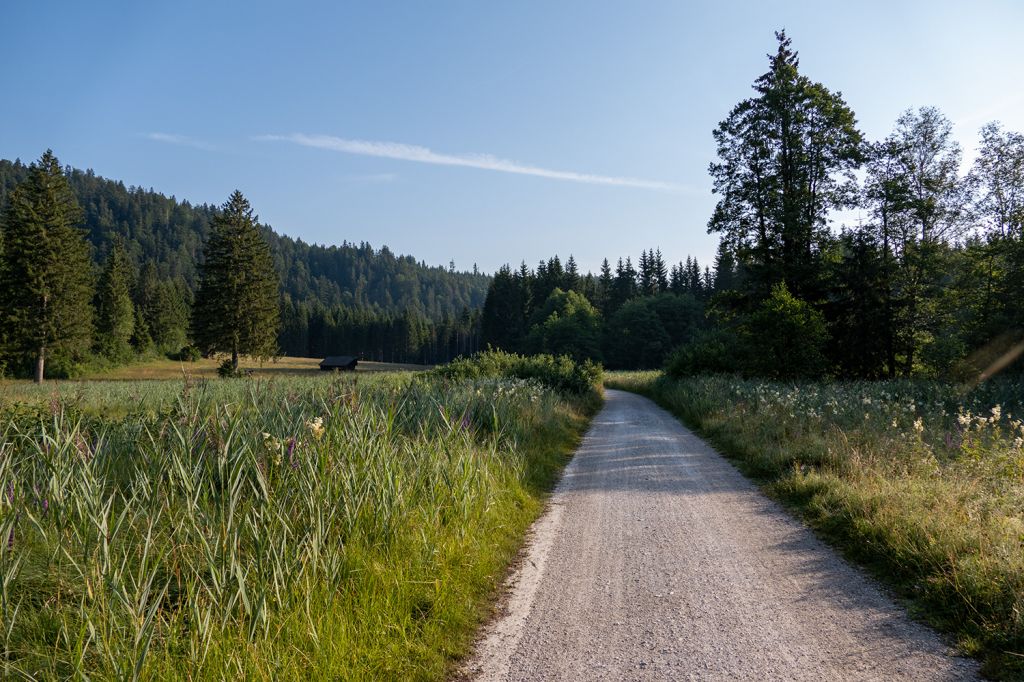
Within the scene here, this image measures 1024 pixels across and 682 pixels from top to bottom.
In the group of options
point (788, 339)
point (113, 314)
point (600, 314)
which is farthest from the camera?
point (600, 314)

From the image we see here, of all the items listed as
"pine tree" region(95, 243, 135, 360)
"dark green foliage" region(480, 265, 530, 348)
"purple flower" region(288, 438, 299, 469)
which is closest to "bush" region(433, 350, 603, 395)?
"purple flower" region(288, 438, 299, 469)

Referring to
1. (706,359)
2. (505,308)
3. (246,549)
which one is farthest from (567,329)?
(246,549)

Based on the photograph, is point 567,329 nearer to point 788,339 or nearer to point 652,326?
point 652,326

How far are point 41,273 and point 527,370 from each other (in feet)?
127

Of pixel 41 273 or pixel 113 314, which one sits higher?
pixel 41 273

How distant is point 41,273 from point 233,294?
1254 cm

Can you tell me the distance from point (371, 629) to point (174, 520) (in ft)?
5.05

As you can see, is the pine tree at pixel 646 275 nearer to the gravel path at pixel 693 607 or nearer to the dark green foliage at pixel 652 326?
the dark green foliage at pixel 652 326

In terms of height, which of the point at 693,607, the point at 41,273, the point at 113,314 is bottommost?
the point at 693,607

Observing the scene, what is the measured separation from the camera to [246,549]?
3760 mm

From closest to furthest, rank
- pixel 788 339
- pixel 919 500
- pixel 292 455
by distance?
1. pixel 292 455
2. pixel 919 500
3. pixel 788 339

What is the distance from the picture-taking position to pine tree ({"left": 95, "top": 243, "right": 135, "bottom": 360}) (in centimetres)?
6094

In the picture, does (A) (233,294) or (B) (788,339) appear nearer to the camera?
(B) (788,339)

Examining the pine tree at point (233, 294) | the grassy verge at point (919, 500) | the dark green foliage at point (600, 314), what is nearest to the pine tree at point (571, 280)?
the dark green foliage at point (600, 314)
